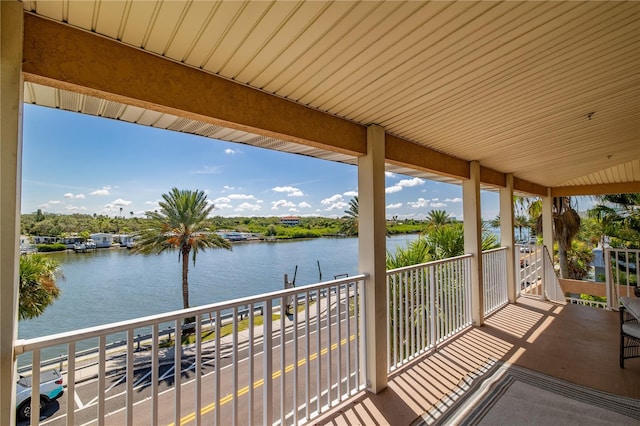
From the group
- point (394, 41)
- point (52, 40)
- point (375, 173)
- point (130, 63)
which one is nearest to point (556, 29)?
point (394, 41)

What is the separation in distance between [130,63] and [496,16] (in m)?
1.80

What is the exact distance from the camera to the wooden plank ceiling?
4.26 ft

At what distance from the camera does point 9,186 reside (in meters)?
1.14

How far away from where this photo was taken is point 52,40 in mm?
1267

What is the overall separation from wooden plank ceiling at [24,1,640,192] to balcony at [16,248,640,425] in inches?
54.8

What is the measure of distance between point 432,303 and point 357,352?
4.48 ft

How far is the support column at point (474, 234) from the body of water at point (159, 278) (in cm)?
108

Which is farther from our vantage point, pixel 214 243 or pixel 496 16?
pixel 214 243

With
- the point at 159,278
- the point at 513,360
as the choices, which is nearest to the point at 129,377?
the point at 513,360

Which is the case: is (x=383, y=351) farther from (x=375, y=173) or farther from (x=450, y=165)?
(x=450, y=165)

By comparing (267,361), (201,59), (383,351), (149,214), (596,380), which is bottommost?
(596,380)

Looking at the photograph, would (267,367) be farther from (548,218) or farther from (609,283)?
(548,218)

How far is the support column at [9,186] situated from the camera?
3.64 feet

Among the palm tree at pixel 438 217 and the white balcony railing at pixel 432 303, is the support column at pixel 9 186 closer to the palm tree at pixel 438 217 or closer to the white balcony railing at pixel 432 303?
the white balcony railing at pixel 432 303
